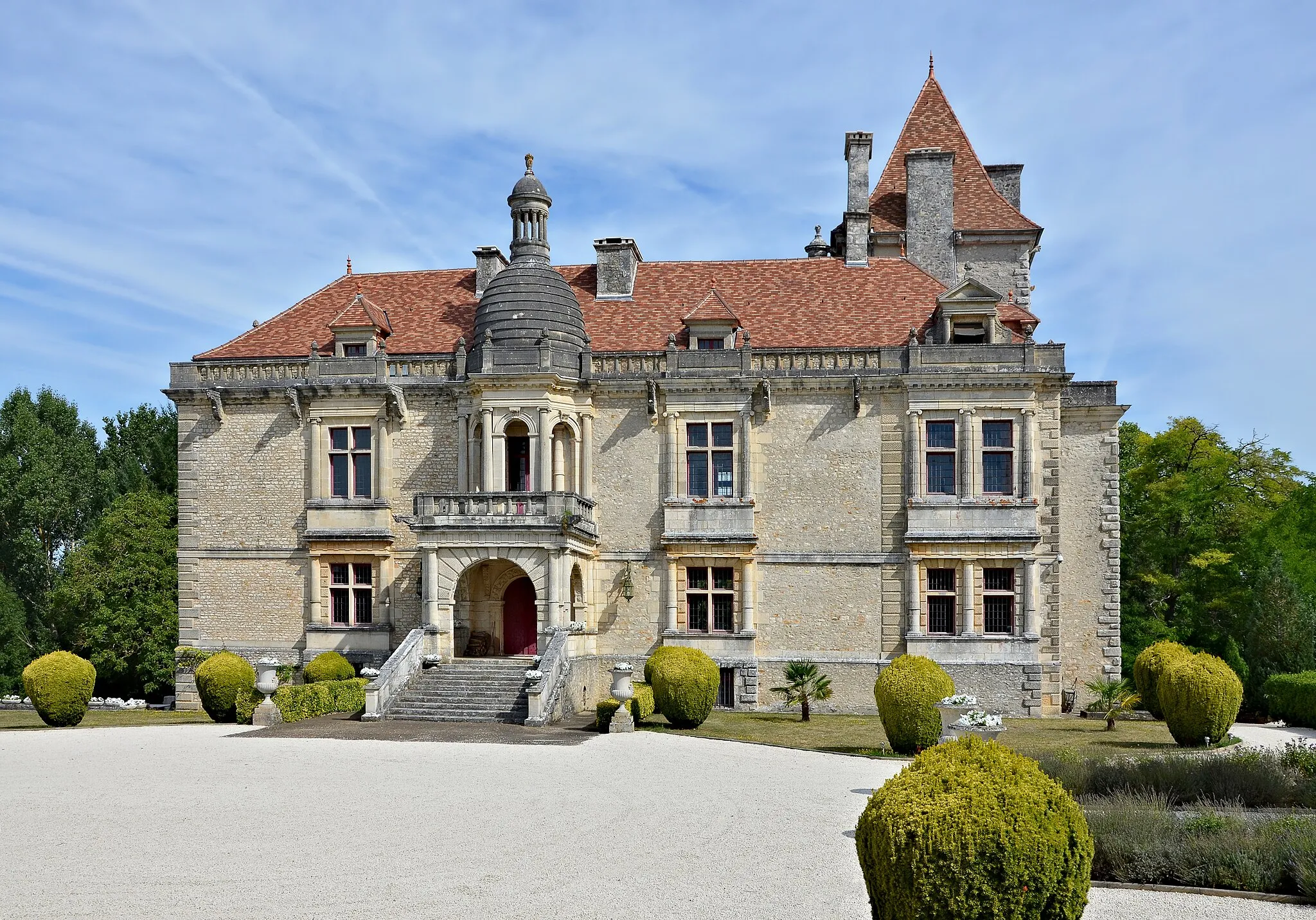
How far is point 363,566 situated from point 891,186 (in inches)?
710

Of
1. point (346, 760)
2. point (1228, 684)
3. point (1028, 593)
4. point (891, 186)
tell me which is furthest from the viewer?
point (891, 186)

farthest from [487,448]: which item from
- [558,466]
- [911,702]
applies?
[911,702]

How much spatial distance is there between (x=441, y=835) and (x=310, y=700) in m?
11.3

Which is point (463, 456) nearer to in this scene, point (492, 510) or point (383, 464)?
point (383, 464)

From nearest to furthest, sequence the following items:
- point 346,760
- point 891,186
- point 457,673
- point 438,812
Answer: point 438,812 → point 346,760 → point 457,673 → point 891,186

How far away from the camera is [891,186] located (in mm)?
33312

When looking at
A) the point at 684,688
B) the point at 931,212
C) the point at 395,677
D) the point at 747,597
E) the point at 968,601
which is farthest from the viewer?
the point at 931,212

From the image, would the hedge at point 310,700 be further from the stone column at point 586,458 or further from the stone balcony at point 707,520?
the stone balcony at point 707,520

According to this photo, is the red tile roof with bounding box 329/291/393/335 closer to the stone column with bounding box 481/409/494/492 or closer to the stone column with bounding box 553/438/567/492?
the stone column with bounding box 481/409/494/492

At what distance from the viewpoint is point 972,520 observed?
26.4 meters

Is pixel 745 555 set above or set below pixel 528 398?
below

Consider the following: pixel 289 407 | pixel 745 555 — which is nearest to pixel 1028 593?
pixel 745 555

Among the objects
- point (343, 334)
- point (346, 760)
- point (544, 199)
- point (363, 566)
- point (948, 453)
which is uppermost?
point (544, 199)

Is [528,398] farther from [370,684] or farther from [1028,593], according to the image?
[1028,593]
